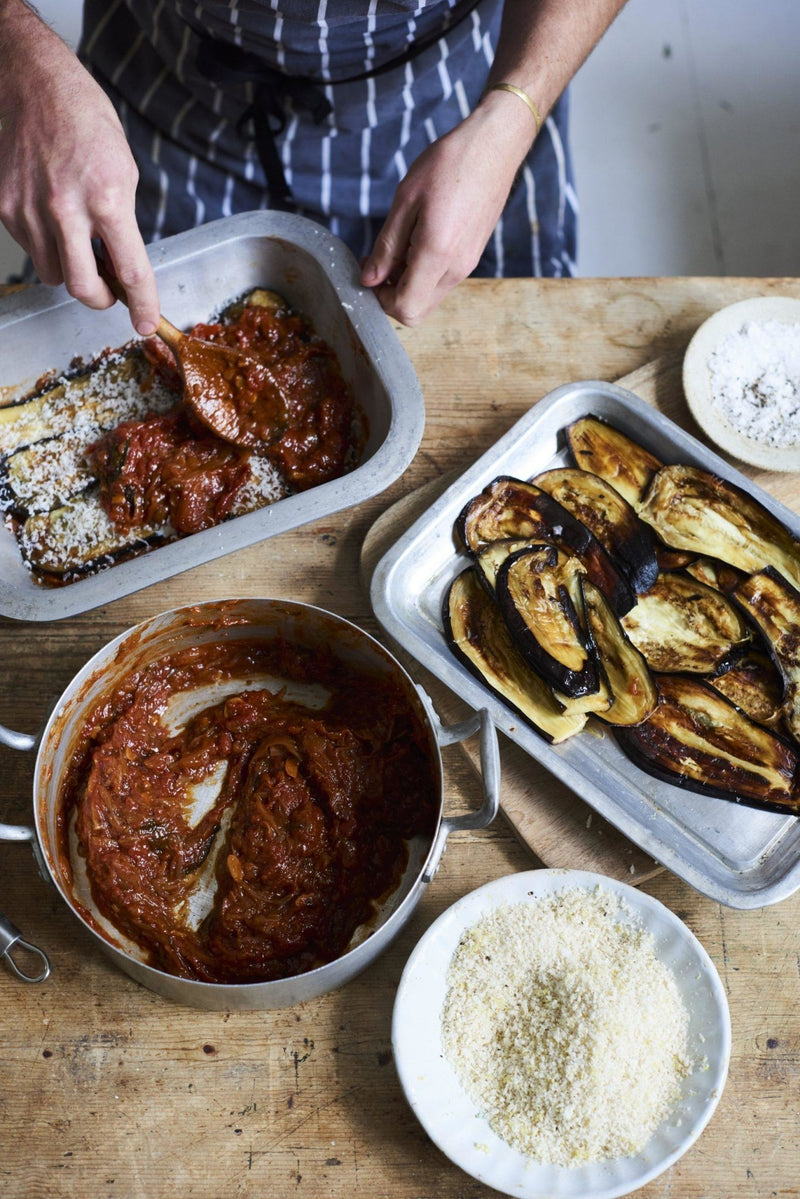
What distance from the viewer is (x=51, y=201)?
1.41 metres

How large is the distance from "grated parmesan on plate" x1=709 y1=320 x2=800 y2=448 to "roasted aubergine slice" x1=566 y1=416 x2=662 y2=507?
173 mm

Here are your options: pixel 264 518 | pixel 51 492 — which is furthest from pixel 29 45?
pixel 264 518

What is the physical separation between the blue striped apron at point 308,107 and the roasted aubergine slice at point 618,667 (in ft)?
3.04

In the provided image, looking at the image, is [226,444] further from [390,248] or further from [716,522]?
[716,522]

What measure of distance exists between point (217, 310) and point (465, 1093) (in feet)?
4.48

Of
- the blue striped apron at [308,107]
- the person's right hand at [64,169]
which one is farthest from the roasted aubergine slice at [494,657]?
the blue striped apron at [308,107]

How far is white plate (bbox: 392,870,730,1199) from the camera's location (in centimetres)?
119

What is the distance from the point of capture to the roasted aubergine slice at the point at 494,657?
1.44 m

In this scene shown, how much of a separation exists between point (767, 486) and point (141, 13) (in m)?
1.46

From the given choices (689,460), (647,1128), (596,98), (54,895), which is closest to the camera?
(647,1128)

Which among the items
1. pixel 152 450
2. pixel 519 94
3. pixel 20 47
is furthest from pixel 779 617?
pixel 20 47

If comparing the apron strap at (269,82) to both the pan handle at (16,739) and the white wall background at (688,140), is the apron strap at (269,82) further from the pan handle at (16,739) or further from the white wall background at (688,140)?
the white wall background at (688,140)

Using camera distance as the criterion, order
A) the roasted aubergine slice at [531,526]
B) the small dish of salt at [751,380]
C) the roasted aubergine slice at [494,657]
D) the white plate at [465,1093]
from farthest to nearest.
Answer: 1. the small dish of salt at [751,380]
2. the roasted aubergine slice at [531,526]
3. the roasted aubergine slice at [494,657]
4. the white plate at [465,1093]

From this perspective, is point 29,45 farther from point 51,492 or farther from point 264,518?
point 264,518
